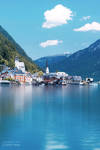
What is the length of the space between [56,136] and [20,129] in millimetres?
3133

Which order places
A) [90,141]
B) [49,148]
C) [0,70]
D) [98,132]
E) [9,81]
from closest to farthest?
[49,148] < [90,141] < [98,132] < [9,81] < [0,70]

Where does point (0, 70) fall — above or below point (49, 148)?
above

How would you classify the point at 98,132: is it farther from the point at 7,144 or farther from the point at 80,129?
the point at 7,144

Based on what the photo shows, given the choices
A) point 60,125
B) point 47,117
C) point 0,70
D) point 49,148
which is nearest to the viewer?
point 49,148

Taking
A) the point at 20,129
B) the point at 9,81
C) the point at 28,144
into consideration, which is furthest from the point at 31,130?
the point at 9,81

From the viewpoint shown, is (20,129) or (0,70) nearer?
(20,129)

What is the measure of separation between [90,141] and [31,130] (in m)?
4.72

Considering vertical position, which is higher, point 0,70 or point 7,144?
point 0,70

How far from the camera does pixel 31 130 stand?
2502cm

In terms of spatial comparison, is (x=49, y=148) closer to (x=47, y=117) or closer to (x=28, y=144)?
(x=28, y=144)

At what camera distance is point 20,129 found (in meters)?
25.2

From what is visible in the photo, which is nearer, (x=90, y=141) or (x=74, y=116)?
(x=90, y=141)

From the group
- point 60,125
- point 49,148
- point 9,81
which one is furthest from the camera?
point 9,81

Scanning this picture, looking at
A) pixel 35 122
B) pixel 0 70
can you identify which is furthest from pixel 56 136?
pixel 0 70
